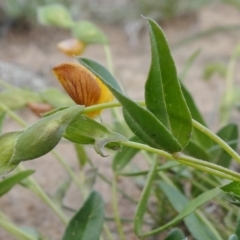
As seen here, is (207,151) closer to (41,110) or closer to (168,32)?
(41,110)

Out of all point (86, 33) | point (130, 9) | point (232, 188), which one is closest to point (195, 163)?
point (232, 188)

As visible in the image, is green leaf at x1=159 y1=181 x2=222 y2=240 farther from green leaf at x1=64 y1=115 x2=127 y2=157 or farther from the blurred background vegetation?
the blurred background vegetation

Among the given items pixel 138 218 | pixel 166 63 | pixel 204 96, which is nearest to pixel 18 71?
pixel 204 96

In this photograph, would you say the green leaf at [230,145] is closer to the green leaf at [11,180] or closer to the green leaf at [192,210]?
the green leaf at [192,210]

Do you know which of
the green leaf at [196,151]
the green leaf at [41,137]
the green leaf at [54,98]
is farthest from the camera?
the green leaf at [54,98]

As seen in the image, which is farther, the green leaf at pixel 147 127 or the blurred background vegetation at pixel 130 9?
the blurred background vegetation at pixel 130 9

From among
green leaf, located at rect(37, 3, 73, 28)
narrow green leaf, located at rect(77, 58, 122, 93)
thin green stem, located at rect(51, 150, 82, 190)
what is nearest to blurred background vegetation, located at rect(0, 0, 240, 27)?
green leaf, located at rect(37, 3, 73, 28)

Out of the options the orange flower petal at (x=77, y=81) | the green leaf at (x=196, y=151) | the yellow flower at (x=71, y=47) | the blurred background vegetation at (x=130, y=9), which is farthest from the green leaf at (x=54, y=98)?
the blurred background vegetation at (x=130, y=9)
